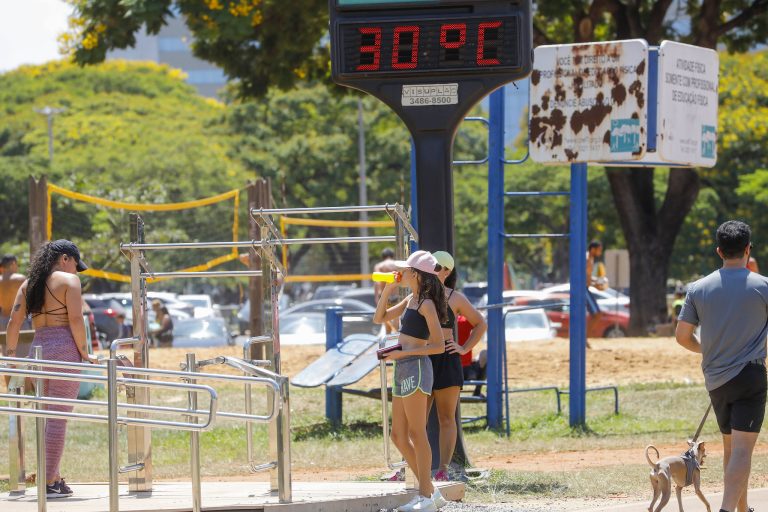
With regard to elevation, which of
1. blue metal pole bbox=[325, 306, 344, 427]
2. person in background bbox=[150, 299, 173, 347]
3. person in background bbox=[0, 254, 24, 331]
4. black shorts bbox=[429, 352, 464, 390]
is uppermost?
person in background bbox=[0, 254, 24, 331]

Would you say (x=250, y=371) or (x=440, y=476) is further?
(x=440, y=476)

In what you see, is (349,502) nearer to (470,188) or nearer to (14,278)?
(14,278)

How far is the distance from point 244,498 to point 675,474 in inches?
101

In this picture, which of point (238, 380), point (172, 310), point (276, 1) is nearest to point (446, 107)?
point (238, 380)

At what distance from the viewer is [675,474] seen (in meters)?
7.61

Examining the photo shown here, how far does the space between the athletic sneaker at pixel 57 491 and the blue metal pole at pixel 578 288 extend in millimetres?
5935

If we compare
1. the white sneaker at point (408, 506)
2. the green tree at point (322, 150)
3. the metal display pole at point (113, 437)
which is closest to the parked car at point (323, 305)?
the green tree at point (322, 150)

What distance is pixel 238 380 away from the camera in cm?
695

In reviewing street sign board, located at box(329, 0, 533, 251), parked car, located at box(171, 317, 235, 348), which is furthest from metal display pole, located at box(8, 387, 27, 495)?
parked car, located at box(171, 317, 235, 348)

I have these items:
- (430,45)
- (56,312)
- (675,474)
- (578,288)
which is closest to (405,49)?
(430,45)

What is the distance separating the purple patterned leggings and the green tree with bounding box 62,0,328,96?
Result: 11414 millimetres

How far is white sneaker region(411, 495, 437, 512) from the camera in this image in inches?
314

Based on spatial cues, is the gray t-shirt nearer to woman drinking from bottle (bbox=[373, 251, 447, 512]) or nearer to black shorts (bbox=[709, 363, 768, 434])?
black shorts (bbox=[709, 363, 768, 434])

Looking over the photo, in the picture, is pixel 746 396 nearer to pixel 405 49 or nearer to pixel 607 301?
pixel 405 49
